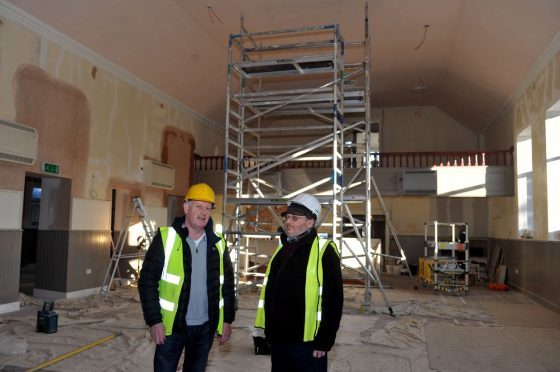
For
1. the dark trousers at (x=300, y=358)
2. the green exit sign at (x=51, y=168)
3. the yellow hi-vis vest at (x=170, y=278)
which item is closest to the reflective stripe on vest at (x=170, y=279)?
the yellow hi-vis vest at (x=170, y=278)

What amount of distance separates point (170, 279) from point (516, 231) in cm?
983

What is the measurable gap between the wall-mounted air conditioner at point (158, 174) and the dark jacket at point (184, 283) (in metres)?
8.18

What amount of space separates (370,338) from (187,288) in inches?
144

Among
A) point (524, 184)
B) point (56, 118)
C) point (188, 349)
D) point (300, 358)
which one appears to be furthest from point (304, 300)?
point (524, 184)

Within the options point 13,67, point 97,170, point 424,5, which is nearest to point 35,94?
point 13,67

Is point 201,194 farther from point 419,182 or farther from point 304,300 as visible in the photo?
point 419,182

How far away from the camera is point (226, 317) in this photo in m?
2.83

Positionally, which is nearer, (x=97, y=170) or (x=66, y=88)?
(x=66, y=88)

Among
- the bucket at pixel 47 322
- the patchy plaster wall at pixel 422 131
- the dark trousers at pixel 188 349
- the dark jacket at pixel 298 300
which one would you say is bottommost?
the bucket at pixel 47 322

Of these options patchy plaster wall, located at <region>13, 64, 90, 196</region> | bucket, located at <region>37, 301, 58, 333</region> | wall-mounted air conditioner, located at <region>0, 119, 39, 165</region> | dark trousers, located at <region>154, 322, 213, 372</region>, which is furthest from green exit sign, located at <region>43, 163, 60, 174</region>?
dark trousers, located at <region>154, 322, 213, 372</region>

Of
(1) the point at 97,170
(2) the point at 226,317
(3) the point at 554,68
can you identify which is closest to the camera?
(2) the point at 226,317

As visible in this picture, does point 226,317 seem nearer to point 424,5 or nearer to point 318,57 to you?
point 318,57

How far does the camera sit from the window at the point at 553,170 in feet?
25.8

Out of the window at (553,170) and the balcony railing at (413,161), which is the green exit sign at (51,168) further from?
the window at (553,170)
